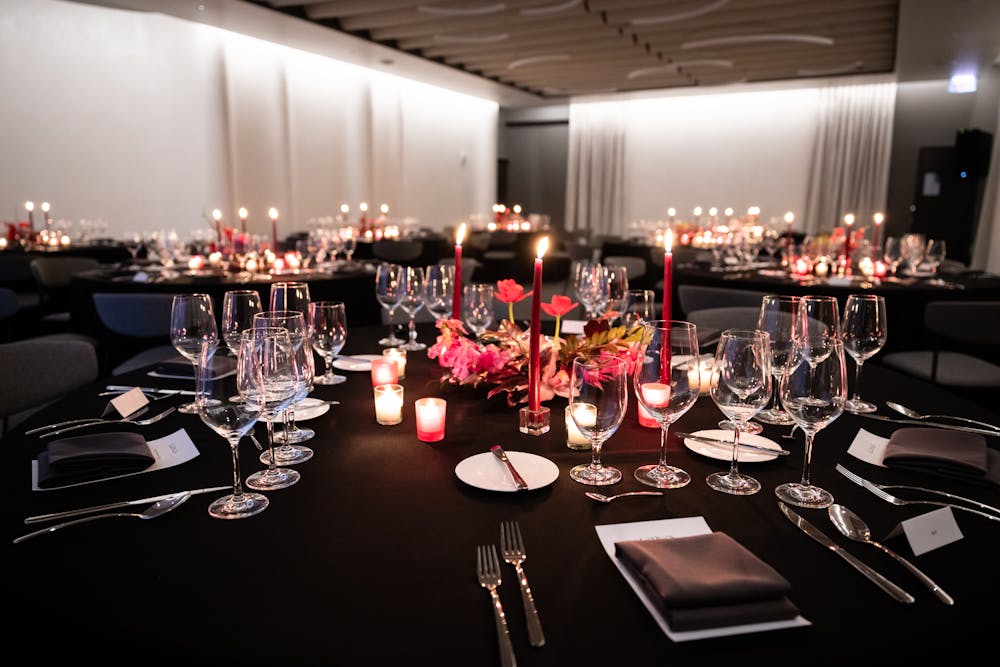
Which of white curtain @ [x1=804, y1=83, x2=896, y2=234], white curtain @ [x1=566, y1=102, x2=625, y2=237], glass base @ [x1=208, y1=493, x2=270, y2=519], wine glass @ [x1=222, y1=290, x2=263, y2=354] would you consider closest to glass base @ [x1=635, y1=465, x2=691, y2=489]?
glass base @ [x1=208, y1=493, x2=270, y2=519]

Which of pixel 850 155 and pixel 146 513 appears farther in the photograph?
pixel 850 155

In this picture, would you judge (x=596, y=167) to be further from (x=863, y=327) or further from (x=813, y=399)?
(x=813, y=399)

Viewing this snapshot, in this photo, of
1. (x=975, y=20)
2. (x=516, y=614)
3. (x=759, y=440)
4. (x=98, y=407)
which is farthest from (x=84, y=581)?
(x=975, y=20)

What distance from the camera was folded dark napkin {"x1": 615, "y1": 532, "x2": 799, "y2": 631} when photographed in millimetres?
807

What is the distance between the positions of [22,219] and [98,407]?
23.7 ft

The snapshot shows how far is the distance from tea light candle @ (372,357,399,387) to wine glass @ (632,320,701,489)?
723mm

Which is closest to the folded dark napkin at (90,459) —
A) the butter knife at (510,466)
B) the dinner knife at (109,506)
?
the dinner knife at (109,506)

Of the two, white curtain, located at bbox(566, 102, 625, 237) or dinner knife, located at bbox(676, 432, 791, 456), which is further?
white curtain, located at bbox(566, 102, 625, 237)

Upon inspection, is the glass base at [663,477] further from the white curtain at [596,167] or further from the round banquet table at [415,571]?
the white curtain at [596,167]

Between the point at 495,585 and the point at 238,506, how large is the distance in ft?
1.55

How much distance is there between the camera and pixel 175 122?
8.41 metres

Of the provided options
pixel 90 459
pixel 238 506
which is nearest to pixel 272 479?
pixel 238 506

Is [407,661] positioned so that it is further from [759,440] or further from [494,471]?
[759,440]

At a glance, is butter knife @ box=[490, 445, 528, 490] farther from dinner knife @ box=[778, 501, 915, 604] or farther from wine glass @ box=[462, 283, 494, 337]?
wine glass @ box=[462, 283, 494, 337]
